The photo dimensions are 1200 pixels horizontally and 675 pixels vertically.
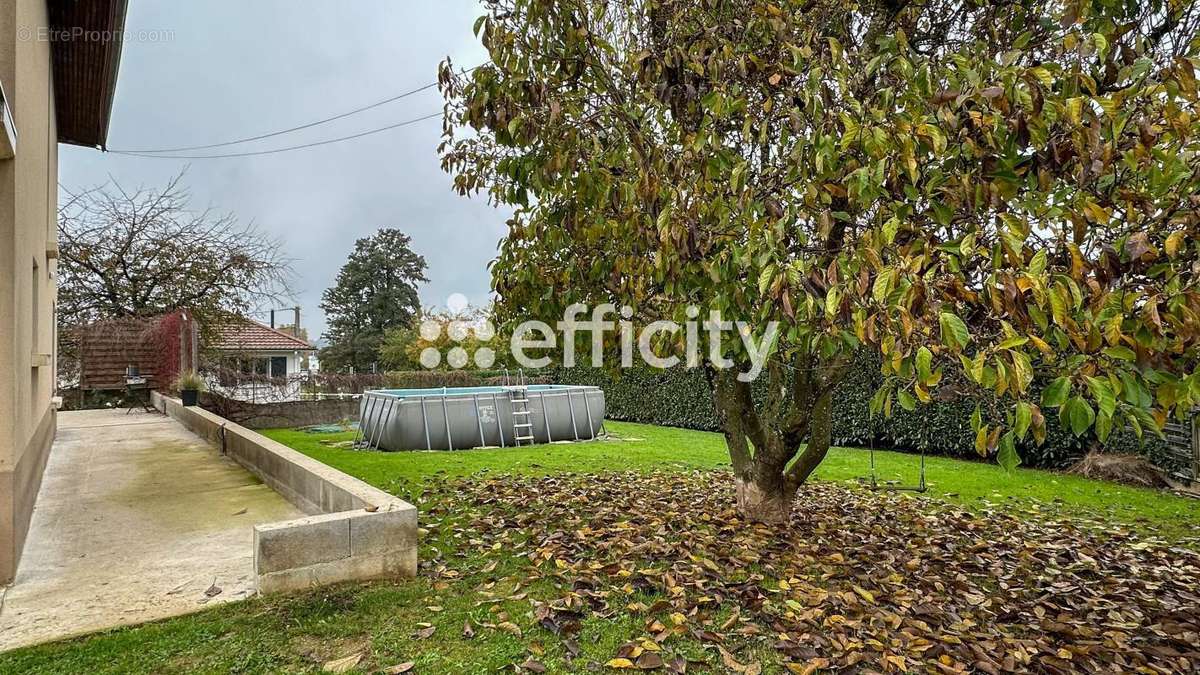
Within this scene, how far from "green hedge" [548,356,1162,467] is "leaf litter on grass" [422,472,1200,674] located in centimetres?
112

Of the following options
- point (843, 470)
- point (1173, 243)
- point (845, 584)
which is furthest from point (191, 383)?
point (1173, 243)

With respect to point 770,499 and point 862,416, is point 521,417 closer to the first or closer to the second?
point 862,416

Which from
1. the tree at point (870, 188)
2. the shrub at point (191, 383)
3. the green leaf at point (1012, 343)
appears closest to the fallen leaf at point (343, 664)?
the tree at point (870, 188)

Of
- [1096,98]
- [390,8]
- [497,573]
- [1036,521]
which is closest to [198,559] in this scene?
[497,573]

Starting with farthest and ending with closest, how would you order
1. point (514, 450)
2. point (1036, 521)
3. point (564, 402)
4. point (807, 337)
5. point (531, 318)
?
point (564, 402) < point (514, 450) < point (1036, 521) < point (531, 318) < point (807, 337)

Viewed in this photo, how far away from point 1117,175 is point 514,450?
10.3 meters

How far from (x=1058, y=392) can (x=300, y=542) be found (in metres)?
4.02

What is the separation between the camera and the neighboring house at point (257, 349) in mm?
17578

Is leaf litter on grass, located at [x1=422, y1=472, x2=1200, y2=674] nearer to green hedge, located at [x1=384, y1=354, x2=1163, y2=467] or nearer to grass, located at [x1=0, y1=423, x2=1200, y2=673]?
grass, located at [x1=0, y1=423, x2=1200, y2=673]

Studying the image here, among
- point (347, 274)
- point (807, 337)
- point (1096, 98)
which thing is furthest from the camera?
point (347, 274)

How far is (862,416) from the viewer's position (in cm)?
1234

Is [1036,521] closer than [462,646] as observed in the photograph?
No

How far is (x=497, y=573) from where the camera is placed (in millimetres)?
4520

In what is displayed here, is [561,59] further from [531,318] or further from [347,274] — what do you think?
[347,274]
